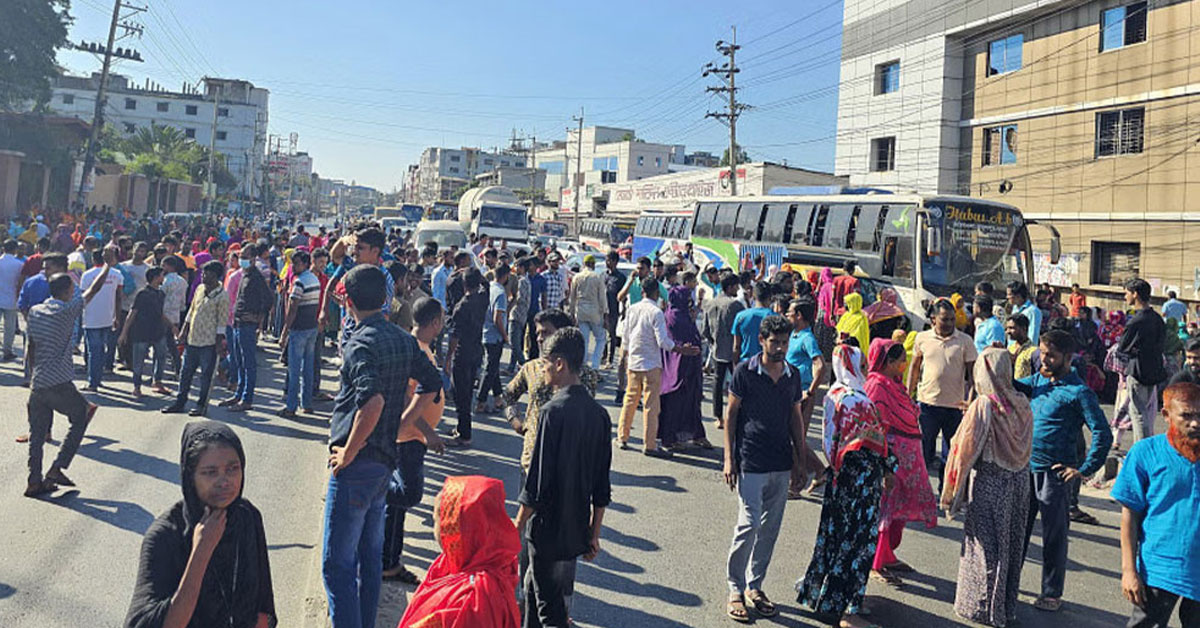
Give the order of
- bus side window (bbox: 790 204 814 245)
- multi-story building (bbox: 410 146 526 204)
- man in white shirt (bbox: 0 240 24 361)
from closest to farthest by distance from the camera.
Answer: man in white shirt (bbox: 0 240 24 361)
bus side window (bbox: 790 204 814 245)
multi-story building (bbox: 410 146 526 204)

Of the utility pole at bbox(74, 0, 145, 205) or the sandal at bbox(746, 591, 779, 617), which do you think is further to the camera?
the utility pole at bbox(74, 0, 145, 205)

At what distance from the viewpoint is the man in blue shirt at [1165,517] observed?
3705mm

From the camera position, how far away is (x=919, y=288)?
1560cm

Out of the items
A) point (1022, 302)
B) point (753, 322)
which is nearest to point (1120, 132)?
point (1022, 302)

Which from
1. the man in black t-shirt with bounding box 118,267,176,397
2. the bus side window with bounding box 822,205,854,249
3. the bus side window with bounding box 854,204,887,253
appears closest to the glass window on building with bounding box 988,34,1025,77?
the bus side window with bounding box 822,205,854,249

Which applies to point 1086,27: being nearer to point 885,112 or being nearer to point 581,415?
point 885,112

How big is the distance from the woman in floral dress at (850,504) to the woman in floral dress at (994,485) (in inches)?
19.0

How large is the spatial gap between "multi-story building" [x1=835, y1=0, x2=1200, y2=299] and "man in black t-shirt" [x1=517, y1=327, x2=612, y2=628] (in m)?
23.4

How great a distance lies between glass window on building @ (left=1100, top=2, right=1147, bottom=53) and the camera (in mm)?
25031

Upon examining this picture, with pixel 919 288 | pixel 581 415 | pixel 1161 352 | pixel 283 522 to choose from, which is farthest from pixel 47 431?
pixel 919 288

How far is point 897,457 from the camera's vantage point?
18.5ft

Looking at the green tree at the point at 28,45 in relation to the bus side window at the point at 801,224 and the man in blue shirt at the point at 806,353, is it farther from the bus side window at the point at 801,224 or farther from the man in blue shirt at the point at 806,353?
the man in blue shirt at the point at 806,353

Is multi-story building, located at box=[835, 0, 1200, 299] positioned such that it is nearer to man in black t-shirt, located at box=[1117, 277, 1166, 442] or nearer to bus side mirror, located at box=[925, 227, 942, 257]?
bus side mirror, located at box=[925, 227, 942, 257]

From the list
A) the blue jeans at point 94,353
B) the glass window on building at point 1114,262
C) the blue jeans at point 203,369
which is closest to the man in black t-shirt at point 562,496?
the blue jeans at point 203,369
